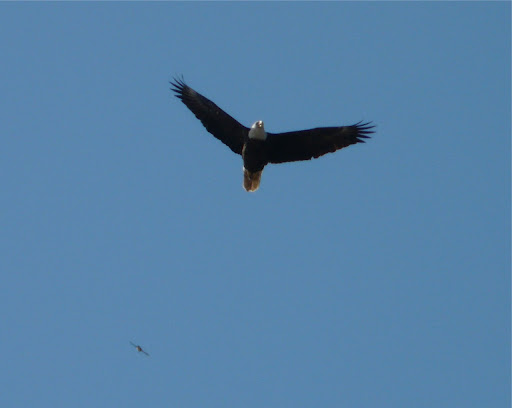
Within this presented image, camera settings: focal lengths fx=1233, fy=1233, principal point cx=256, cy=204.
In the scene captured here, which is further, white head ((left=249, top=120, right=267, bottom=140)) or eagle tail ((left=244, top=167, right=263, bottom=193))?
eagle tail ((left=244, top=167, right=263, bottom=193))

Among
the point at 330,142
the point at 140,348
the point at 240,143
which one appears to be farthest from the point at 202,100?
the point at 140,348

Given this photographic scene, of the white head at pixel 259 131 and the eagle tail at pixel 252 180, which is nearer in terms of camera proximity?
the white head at pixel 259 131

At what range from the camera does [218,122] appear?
22.2m

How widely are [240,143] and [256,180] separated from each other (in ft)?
2.47

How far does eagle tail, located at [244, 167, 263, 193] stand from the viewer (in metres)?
22.3

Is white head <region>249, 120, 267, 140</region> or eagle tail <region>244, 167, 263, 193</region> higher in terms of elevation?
white head <region>249, 120, 267, 140</region>

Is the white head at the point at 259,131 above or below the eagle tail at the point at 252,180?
above

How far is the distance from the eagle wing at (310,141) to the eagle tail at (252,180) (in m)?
0.44

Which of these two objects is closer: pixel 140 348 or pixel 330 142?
pixel 140 348

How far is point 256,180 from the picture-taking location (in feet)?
73.5

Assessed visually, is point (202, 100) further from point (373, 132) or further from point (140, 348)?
point (140, 348)

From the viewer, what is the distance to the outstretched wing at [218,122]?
2209cm

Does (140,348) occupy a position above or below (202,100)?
below

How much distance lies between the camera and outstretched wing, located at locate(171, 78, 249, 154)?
72.5ft
